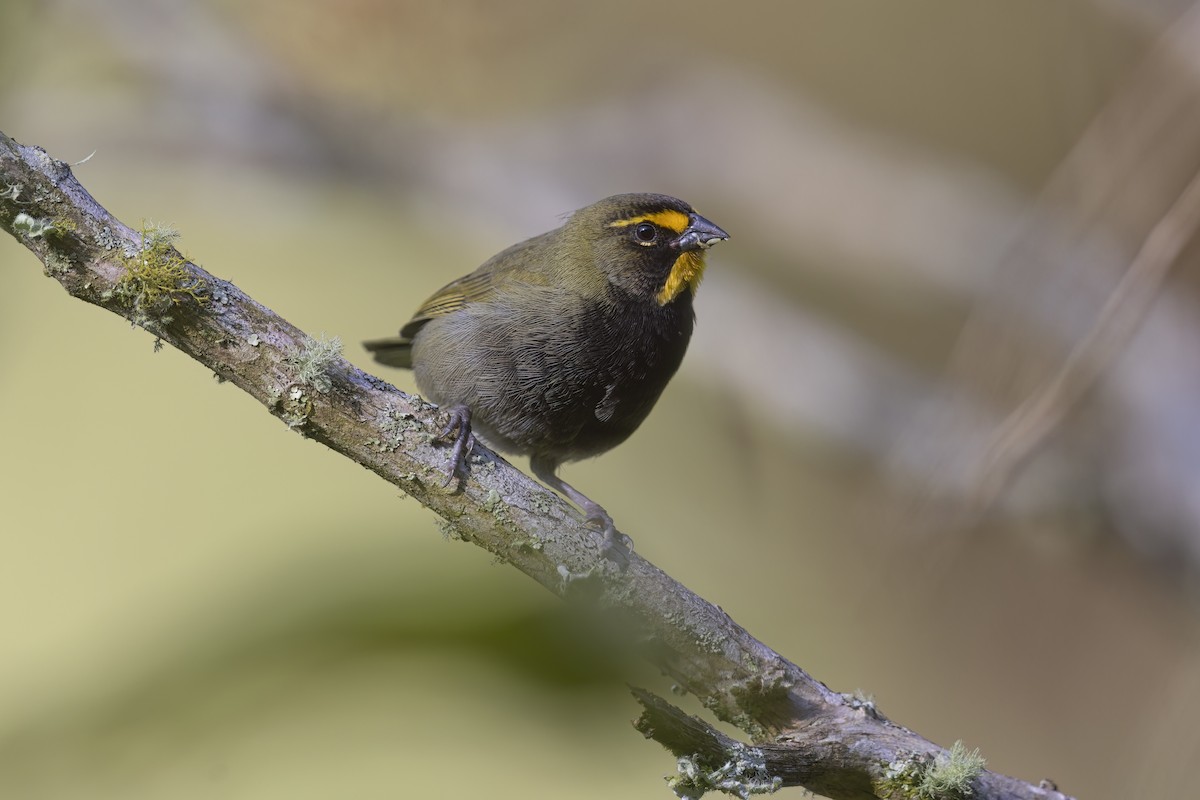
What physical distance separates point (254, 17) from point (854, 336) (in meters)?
4.85

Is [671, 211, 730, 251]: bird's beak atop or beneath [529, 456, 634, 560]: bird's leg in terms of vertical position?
atop

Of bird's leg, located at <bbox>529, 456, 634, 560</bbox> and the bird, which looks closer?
bird's leg, located at <bbox>529, 456, 634, 560</bbox>

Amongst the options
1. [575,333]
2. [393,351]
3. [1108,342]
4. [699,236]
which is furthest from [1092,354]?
[393,351]

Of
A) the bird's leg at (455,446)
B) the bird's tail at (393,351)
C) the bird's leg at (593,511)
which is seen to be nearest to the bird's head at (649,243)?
the bird's leg at (593,511)

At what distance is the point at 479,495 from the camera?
2.56 meters

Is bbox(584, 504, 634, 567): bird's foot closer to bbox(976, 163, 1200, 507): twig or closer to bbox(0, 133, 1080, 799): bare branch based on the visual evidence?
bbox(0, 133, 1080, 799): bare branch

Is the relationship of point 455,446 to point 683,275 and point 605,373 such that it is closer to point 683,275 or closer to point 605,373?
point 605,373

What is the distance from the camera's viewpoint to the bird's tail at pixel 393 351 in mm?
4387

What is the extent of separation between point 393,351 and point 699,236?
1.49m

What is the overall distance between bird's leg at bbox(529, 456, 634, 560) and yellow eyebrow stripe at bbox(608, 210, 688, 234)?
3.16ft

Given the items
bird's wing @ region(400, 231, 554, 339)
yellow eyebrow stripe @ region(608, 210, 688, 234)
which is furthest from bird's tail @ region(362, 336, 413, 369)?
yellow eyebrow stripe @ region(608, 210, 688, 234)

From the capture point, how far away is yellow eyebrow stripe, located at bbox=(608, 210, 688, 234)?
3.86 metres

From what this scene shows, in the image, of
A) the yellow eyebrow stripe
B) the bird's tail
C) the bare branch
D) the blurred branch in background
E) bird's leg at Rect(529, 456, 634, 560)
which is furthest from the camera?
the bird's tail

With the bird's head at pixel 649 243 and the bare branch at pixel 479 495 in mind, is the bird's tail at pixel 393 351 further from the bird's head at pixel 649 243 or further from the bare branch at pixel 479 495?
the bare branch at pixel 479 495
